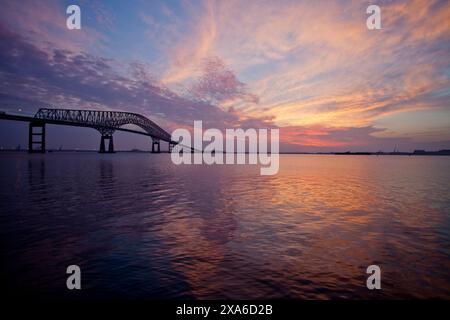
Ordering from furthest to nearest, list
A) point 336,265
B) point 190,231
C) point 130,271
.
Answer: point 190,231 → point 336,265 → point 130,271

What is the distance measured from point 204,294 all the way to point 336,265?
428cm

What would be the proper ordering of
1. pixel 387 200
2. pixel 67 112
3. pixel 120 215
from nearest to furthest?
1. pixel 120 215
2. pixel 387 200
3. pixel 67 112

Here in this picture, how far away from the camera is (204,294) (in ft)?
Answer: 21.3

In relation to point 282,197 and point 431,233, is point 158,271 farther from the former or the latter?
point 282,197

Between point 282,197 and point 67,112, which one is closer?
point 282,197

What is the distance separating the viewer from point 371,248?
33.1 feet

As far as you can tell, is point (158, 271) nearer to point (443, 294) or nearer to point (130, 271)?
point (130, 271)

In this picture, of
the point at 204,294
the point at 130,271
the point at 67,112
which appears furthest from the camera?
the point at 67,112

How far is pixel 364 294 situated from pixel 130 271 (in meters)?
5.99

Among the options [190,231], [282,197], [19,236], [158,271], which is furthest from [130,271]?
[282,197]

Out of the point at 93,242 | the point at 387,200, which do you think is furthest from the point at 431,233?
the point at 93,242

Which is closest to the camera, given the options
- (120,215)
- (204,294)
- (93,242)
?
(204,294)

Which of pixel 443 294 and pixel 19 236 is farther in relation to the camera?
pixel 19 236

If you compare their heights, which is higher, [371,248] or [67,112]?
[67,112]
